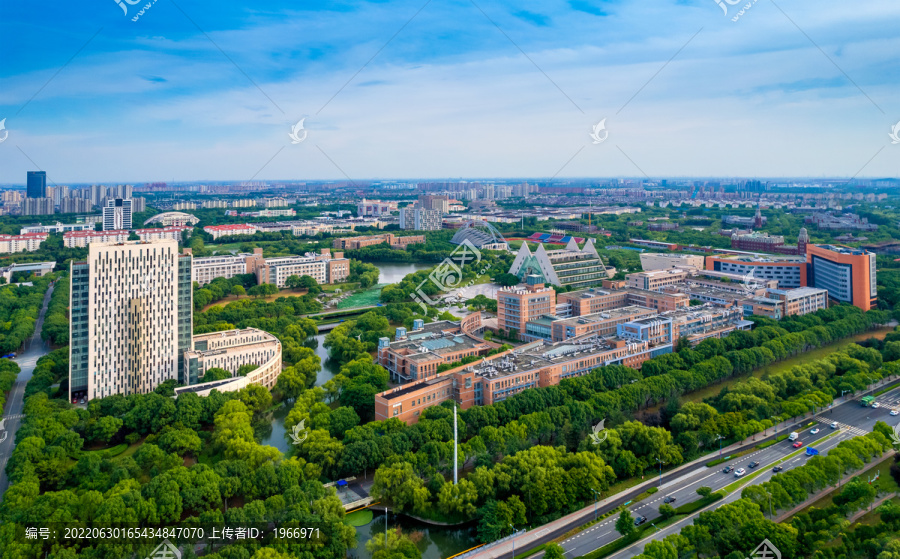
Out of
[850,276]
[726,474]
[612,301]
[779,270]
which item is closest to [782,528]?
[726,474]

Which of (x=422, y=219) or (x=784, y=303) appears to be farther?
(x=422, y=219)

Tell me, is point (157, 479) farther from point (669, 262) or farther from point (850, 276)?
point (669, 262)

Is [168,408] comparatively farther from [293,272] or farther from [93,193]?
[93,193]

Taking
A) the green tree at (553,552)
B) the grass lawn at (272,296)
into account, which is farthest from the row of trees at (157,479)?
the grass lawn at (272,296)

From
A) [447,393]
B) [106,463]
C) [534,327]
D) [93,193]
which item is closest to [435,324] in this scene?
[534,327]

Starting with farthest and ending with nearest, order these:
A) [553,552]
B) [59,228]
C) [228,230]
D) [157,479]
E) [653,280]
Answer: [228,230] < [59,228] < [653,280] < [157,479] < [553,552]

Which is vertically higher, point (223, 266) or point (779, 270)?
point (779, 270)
